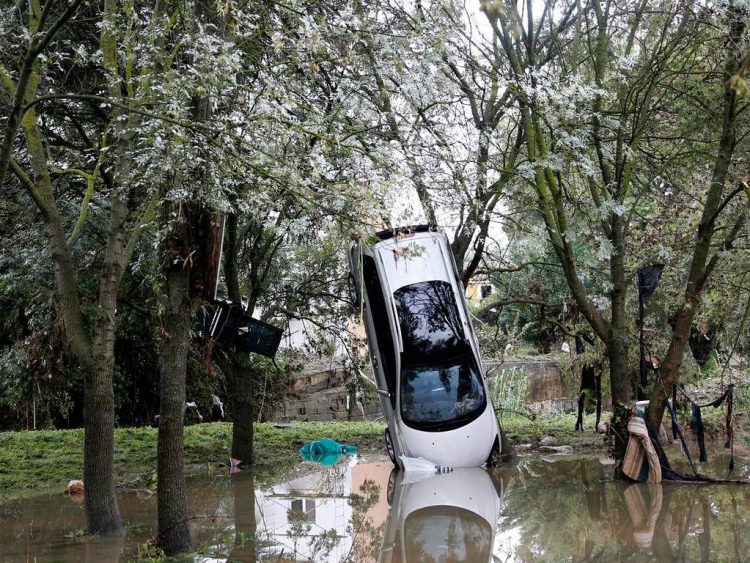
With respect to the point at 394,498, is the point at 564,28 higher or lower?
higher

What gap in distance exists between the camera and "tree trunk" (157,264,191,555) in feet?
27.2

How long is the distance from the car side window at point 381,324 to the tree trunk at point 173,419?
6652 millimetres

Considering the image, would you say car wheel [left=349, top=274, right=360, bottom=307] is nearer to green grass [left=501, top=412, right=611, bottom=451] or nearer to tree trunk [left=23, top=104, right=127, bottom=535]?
green grass [left=501, top=412, right=611, bottom=451]

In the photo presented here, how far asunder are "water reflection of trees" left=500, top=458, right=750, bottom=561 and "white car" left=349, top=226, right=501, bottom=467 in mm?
1237

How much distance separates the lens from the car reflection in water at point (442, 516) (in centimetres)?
884

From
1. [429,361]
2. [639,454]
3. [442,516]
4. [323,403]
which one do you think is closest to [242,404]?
[429,361]

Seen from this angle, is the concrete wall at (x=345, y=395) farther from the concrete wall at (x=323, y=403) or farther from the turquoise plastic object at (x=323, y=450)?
the turquoise plastic object at (x=323, y=450)

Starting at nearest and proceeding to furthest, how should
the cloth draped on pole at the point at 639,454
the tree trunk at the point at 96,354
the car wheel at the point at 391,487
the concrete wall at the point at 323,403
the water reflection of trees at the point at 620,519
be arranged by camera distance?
1. the water reflection of trees at the point at 620,519
2. the tree trunk at the point at 96,354
3. the cloth draped on pole at the point at 639,454
4. the car wheel at the point at 391,487
5. the concrete wall at the point at 323,403

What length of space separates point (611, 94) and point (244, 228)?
6740mm

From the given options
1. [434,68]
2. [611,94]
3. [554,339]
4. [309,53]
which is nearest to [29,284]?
[434,68]

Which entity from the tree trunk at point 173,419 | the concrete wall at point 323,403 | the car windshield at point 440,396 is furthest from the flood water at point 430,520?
the concrete wall at point 323,403

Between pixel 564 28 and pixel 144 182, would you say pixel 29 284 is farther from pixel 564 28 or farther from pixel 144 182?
pixel 564 28

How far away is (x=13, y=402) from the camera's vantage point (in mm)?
19297

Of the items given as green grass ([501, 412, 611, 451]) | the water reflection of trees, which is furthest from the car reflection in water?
green grass ([501, 412, 611, 451])
